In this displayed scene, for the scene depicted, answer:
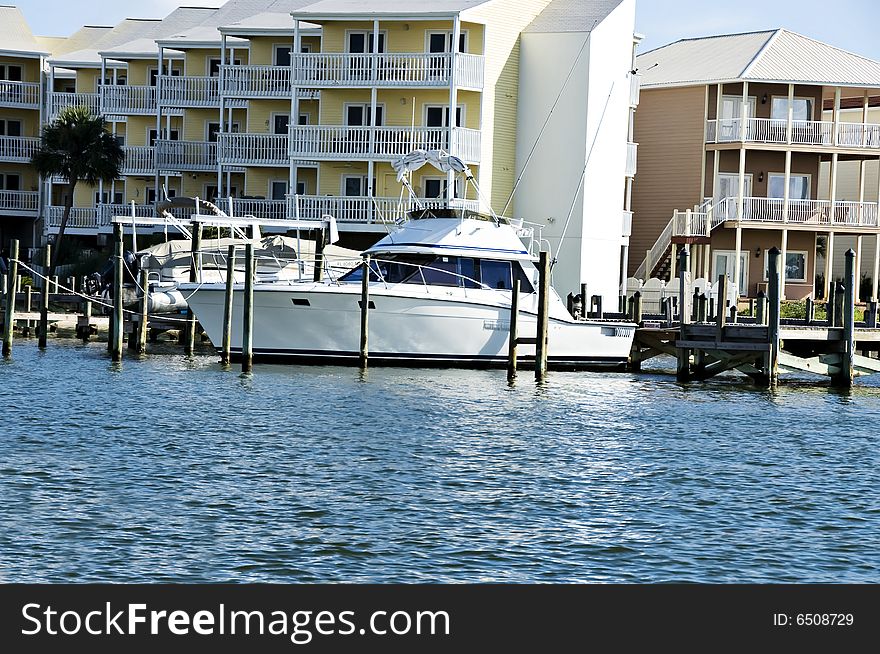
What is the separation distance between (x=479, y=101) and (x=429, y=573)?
39517 millimetres

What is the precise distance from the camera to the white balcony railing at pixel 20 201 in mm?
73062

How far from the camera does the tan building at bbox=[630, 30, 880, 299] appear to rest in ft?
190

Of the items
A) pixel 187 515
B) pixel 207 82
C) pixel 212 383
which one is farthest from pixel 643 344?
pixel 207 82

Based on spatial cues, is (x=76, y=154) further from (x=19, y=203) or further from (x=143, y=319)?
(x=143, y=319)

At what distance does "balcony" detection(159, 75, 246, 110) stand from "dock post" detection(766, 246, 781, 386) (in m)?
35.9

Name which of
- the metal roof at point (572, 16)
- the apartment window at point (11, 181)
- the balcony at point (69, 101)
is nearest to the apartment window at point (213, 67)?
the balcony at point (69, 101)

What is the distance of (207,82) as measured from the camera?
63.3 meters

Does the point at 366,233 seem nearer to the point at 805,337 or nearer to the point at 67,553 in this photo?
the point at 805,337

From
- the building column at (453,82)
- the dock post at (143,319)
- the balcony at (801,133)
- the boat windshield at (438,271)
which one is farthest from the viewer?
the balcony at (801,133)

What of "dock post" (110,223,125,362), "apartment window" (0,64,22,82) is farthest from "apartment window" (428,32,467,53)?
"apartment window" (0,64,22,82)

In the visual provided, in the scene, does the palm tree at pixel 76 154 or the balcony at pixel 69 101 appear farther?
the balcony at pixel 69 101

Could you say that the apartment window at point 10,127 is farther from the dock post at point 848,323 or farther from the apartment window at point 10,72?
the dock post at point 848,323

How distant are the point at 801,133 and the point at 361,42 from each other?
18398 millimetres

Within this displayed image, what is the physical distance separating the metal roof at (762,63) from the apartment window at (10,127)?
32.8 m
